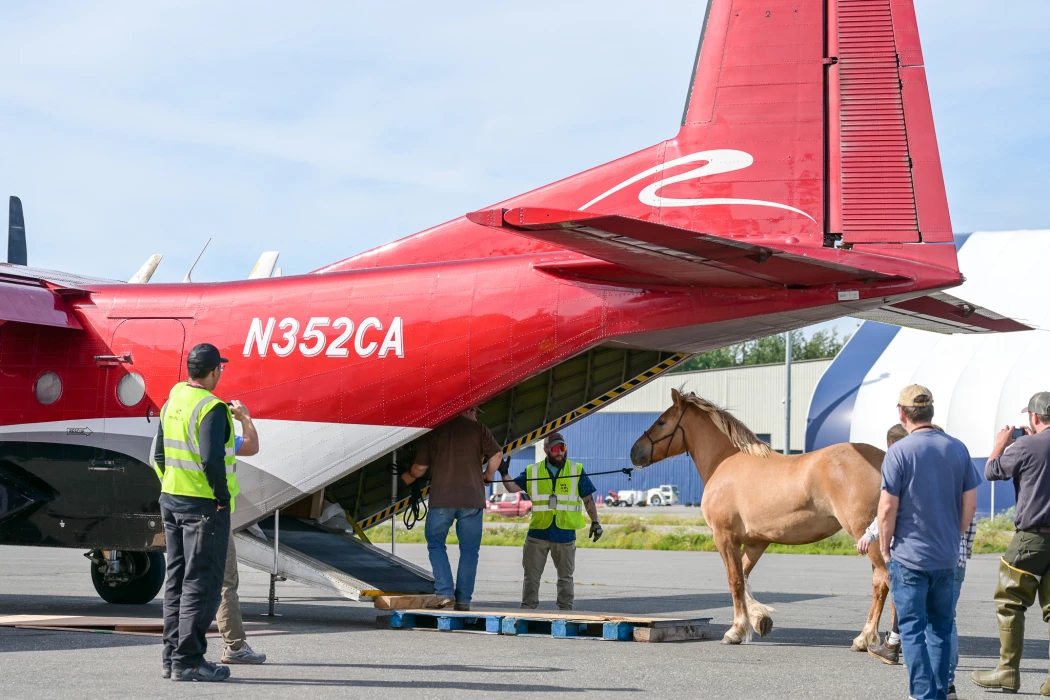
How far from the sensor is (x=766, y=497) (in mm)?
10555

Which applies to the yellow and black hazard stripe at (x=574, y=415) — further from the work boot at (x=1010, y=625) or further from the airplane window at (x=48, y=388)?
the work boot at (x=1010, y=625)

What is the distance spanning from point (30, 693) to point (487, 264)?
606cm

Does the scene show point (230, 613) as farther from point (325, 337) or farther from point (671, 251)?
point (671, 251)

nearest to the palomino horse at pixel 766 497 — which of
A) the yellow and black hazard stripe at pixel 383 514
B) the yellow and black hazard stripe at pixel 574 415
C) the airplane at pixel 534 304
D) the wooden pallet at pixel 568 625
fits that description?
the wooden pallet at pixel 568 625

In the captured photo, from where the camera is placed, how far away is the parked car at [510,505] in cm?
4988

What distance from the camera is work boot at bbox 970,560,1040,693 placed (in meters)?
8.09

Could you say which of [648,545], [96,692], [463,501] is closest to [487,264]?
[463,501]

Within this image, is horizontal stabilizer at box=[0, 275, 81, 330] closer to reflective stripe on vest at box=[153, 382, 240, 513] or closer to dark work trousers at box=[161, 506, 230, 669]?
reflective stripe on vest at box=[153, 382, 240, 513]

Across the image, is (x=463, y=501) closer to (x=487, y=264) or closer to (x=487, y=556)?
(x=487, y=264)

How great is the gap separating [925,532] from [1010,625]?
6.37 feet

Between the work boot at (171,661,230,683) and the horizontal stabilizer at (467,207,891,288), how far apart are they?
142 inches

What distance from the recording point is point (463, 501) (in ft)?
38.2

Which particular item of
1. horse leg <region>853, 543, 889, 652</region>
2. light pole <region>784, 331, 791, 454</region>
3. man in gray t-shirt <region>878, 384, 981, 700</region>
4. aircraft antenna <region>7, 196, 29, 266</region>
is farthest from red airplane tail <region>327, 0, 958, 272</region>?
light pole <region>784, 331, 791, 454</region>

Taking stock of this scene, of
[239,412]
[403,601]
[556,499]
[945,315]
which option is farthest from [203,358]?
[945,315]
